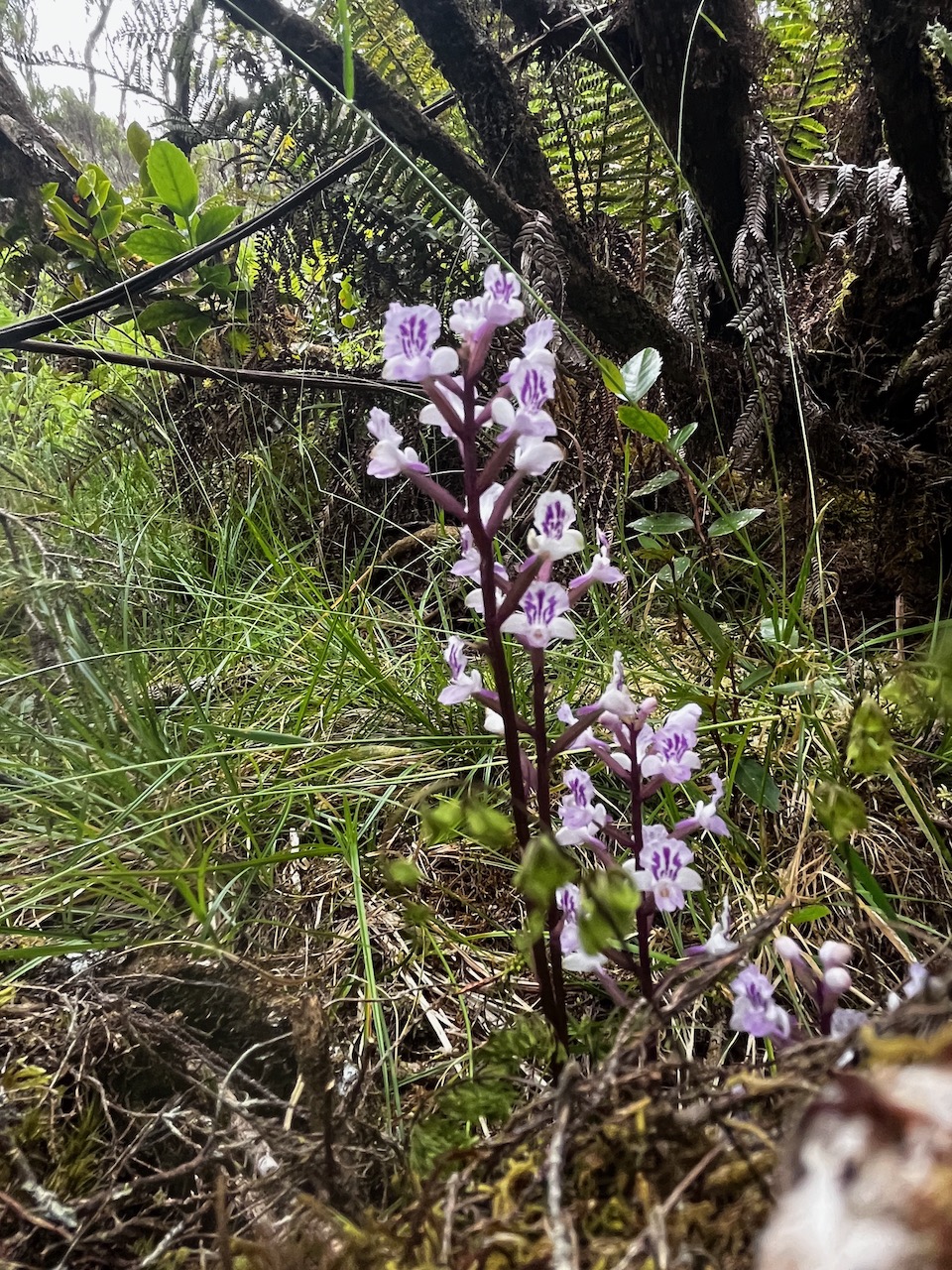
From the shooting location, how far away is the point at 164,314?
2561 mm

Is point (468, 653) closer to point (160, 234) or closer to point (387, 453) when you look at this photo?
point (387, 453)

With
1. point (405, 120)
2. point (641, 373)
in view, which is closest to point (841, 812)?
point (641, 373)

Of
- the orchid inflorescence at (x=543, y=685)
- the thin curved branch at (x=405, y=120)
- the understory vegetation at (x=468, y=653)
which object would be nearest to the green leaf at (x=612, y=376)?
the understory vegetation at (x=468, y=653)

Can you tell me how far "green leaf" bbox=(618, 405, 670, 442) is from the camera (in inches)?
51.7

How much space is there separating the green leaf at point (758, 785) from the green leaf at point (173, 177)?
89.1 inches

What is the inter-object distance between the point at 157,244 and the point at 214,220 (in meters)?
0.20

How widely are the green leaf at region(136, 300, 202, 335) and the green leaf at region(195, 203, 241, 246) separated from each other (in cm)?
22

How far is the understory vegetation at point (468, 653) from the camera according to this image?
758 millimetres

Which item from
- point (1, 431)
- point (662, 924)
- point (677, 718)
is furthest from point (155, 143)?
point (662, 924)

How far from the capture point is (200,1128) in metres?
0.96

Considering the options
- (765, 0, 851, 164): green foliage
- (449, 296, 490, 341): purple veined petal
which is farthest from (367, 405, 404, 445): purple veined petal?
(765, 0, 851, 164): green foliage

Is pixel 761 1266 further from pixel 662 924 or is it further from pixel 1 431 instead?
pixel 1 431

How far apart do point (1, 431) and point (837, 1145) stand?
3175 millimetres

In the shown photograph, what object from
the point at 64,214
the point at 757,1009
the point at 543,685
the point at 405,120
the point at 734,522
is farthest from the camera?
the point at 64,214
